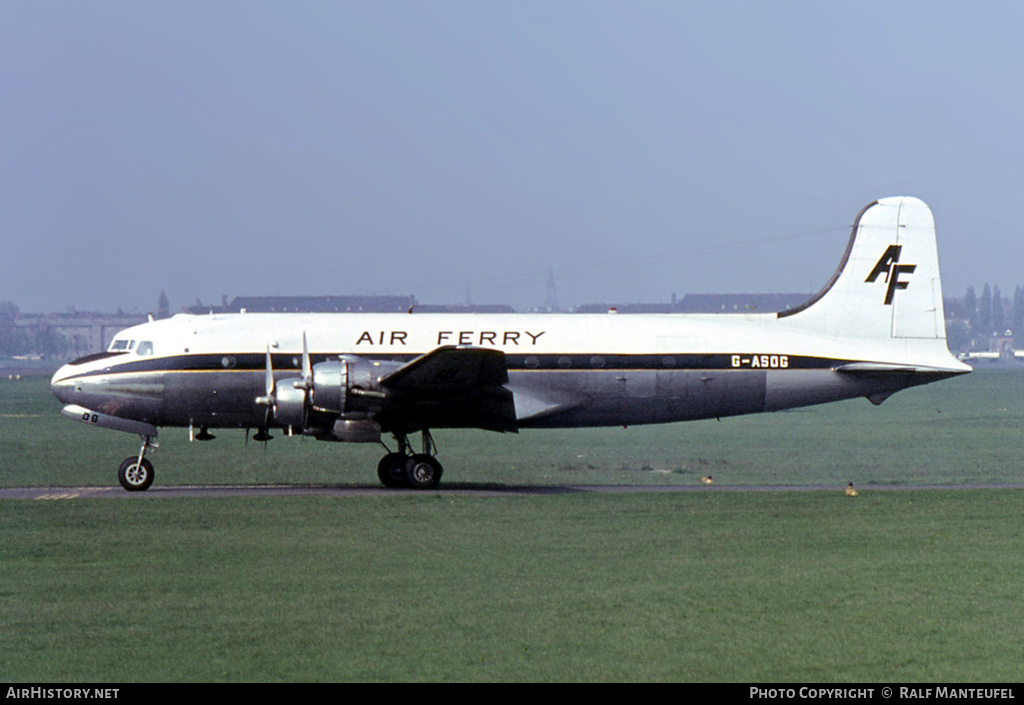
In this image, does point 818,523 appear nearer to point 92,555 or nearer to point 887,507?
point 887,507

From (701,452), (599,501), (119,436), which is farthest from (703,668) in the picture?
(119,436)

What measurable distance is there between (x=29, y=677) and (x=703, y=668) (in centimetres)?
621

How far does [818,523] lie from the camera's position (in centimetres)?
2116

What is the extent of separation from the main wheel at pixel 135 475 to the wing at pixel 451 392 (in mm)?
5389

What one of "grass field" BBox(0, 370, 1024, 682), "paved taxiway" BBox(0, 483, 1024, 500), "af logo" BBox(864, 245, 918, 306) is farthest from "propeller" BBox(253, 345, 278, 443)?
"af logo" BBox(864, 245, 918, 306)

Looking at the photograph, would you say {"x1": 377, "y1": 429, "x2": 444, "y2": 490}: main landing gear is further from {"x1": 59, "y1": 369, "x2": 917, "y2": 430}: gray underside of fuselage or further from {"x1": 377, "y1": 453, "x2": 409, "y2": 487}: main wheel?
{"x1": 59, "y1": 369, "x2": 917, "y2": 430}: gray underside of fuselage

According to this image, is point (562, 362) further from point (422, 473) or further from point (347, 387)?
point (347, 387)

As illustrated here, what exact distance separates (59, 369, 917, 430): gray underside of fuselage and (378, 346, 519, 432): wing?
1.37 ft

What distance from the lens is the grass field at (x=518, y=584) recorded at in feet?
37.8

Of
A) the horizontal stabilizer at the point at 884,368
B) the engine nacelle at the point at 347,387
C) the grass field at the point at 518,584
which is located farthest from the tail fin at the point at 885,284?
the engine nacelle at the point at 347,387

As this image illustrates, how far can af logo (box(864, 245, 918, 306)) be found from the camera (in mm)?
29672

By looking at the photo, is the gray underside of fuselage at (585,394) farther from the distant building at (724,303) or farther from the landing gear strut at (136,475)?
the distant building at (724,303)

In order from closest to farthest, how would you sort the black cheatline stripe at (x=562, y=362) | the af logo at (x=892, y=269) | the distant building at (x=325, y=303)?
the black cheatline stripe at (x=562, y=362)
the af logo at (x=892, y=269)
the distant building at (x=325, y=303)

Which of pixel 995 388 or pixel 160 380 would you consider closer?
pixel 160 380
